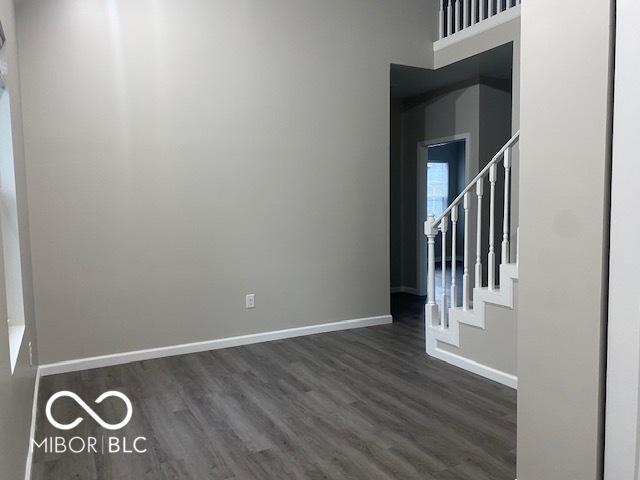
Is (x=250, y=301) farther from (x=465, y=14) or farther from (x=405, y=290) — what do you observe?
(x=465, y=14)

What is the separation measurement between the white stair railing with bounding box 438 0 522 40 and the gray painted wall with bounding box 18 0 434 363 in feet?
0.65

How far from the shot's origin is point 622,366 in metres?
1.61

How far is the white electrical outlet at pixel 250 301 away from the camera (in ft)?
14.3

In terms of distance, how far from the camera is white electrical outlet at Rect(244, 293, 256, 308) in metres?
4.37

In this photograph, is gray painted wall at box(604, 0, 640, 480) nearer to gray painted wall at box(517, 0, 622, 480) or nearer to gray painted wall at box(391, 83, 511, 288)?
gray painted wall at box(517, 0, 622, 480)

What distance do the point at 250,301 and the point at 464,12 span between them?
3.48 m

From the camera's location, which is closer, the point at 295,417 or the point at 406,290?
the point at 295,417

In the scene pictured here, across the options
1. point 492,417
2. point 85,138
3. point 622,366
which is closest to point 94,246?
point 85,138

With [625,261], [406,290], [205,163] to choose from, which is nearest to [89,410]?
[205,163]

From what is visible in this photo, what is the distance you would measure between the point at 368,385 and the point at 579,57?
7.84 ft

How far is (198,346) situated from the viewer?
4180 millimetres

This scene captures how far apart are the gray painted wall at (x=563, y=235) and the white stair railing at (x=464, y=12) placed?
3.14 m

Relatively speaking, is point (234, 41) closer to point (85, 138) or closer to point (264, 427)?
point (85, 138)

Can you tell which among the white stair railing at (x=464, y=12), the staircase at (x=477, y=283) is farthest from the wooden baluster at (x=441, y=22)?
the staircase at (x=477, y=283)
